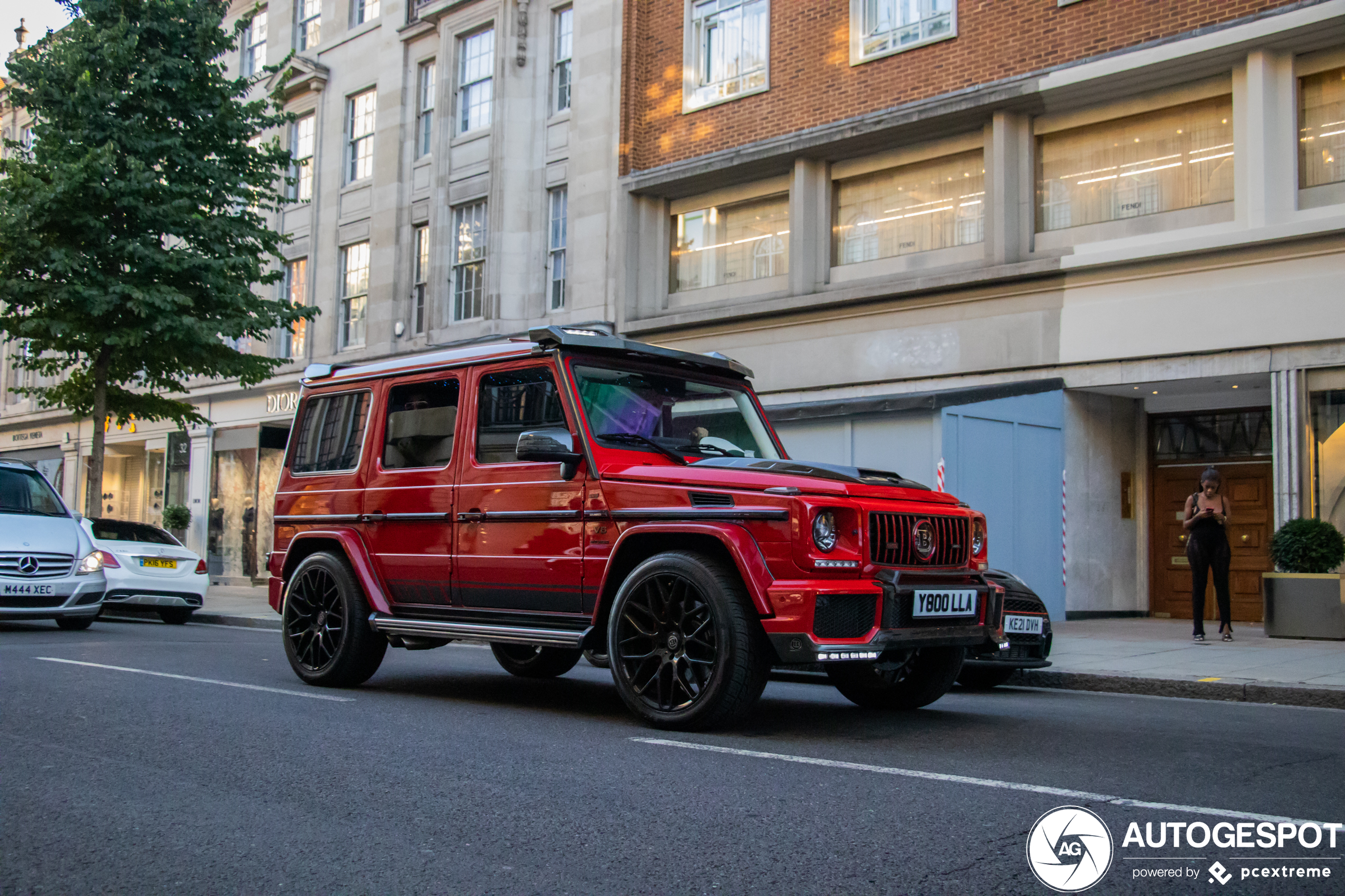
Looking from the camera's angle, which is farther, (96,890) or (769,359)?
(769,359)

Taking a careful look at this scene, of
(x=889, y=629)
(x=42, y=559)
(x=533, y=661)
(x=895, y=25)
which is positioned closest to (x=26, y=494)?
(x=42, y=559)

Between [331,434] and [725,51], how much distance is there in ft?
44.1

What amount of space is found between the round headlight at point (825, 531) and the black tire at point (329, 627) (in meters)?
3.51

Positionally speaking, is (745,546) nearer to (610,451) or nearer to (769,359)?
(610,451)

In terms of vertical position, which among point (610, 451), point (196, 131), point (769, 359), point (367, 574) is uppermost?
point (196, 131)

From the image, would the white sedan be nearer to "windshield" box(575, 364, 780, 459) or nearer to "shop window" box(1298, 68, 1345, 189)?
"windshield" box(575, 364, 780, 459)

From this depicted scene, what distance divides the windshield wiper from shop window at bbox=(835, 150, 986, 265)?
11009 millimetres

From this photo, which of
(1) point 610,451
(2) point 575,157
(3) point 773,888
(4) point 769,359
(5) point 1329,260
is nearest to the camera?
(3) point 773,888

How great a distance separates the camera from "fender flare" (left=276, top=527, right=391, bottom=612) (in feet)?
25.7

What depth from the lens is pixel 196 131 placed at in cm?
1964

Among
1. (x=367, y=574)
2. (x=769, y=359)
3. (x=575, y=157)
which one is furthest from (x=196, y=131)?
(x=367, y=574)

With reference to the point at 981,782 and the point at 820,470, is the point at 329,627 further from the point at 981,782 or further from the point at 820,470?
the point at 981,782

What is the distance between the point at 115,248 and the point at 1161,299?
15311mm

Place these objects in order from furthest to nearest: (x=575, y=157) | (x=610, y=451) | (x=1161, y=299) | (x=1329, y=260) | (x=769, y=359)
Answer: (x=575, y=157)
(x=769, y=359)
(x=1161, y=299)
(x=1329, y=260)
(x=610, y=451)
